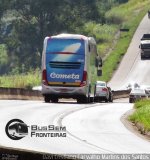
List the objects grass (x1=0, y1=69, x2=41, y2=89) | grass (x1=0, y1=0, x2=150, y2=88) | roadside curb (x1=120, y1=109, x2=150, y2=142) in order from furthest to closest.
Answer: grass (x1=0, y1=0, x2=150, y2=88), grass (x1=0, y1=69, x2=41, y2=89), roadside curb (x1=120, y1=109, x2=150, y2=142)

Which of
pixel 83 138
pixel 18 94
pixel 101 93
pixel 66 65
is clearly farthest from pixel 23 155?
pixel 101 93

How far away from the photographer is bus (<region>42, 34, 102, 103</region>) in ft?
139

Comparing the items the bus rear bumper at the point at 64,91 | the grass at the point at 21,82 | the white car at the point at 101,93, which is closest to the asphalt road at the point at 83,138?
the bus rear bumper at the point at 64,91

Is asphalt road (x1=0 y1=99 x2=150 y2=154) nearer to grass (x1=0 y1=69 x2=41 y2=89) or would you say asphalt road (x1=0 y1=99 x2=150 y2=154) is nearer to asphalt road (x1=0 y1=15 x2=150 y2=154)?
asphalt road (x1=0 y1=15 x2=150 y2=154)

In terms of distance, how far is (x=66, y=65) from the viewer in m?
42.7

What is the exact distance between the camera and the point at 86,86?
43.5m

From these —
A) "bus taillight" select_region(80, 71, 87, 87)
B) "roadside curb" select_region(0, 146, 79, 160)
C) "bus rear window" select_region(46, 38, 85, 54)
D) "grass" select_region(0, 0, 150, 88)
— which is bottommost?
"grass" select_region(0, 0, 150, 88)

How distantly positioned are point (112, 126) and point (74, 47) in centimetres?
1874

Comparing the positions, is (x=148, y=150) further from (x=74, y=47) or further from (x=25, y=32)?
(x=25, y=32)

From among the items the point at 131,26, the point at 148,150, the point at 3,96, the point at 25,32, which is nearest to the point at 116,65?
the point at 131,26

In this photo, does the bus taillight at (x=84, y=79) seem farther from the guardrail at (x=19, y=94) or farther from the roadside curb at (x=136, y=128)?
the roadside curb at (x=136, y=128)

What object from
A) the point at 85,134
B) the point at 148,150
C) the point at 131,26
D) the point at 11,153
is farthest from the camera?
the point at 131,26

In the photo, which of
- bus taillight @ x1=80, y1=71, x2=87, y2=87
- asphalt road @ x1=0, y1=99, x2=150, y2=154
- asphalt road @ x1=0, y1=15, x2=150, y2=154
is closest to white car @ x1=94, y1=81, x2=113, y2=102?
bus taillight @ x1=80, y1=71, x2=87, y2=87

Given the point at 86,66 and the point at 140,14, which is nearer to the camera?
the point at 86,66
